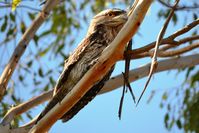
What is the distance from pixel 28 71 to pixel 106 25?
2.18m

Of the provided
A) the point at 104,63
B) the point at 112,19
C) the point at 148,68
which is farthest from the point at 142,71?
the point at 104,63

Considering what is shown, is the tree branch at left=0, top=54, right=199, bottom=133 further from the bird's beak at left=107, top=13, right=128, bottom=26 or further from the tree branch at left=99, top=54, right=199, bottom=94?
the bird's beak at left=107, top=13, right=128, bottom=26

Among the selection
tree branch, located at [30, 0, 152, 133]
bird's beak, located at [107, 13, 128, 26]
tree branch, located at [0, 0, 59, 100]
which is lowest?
tree branch, located at [0, 0, 59, 100]

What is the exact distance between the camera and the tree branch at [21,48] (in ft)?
11.8

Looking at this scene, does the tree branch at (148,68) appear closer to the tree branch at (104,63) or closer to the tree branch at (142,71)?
the tree branch at (142,71)

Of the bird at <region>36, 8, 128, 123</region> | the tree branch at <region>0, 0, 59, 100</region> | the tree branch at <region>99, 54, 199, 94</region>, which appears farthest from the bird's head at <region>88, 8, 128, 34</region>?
the tree branch at <region>0, 0, 59, 100</region>

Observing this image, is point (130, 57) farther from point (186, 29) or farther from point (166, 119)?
point (166, 119)

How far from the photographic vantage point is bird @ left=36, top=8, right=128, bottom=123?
119 inches

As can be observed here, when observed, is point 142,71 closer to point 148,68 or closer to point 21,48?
point 148,68

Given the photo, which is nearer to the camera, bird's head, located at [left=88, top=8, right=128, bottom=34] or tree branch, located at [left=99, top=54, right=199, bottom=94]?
bird's head, located at [left=88, top=8, right=128, bottom=34]

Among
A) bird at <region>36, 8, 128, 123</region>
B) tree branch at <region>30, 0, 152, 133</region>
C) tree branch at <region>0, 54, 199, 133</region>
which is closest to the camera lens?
tree branch at <region>30, 0, 152, 133</region>

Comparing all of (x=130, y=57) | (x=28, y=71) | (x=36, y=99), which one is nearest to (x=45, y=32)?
(x=28, y=71)

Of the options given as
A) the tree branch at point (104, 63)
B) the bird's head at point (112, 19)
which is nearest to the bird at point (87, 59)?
the bird's head at point (112, 19)

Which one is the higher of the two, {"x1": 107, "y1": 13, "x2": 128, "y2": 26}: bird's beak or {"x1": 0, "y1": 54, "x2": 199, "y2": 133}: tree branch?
{"x1": 107, "y1": 13, "x2": 128, "y2": 26}: bird's beak
